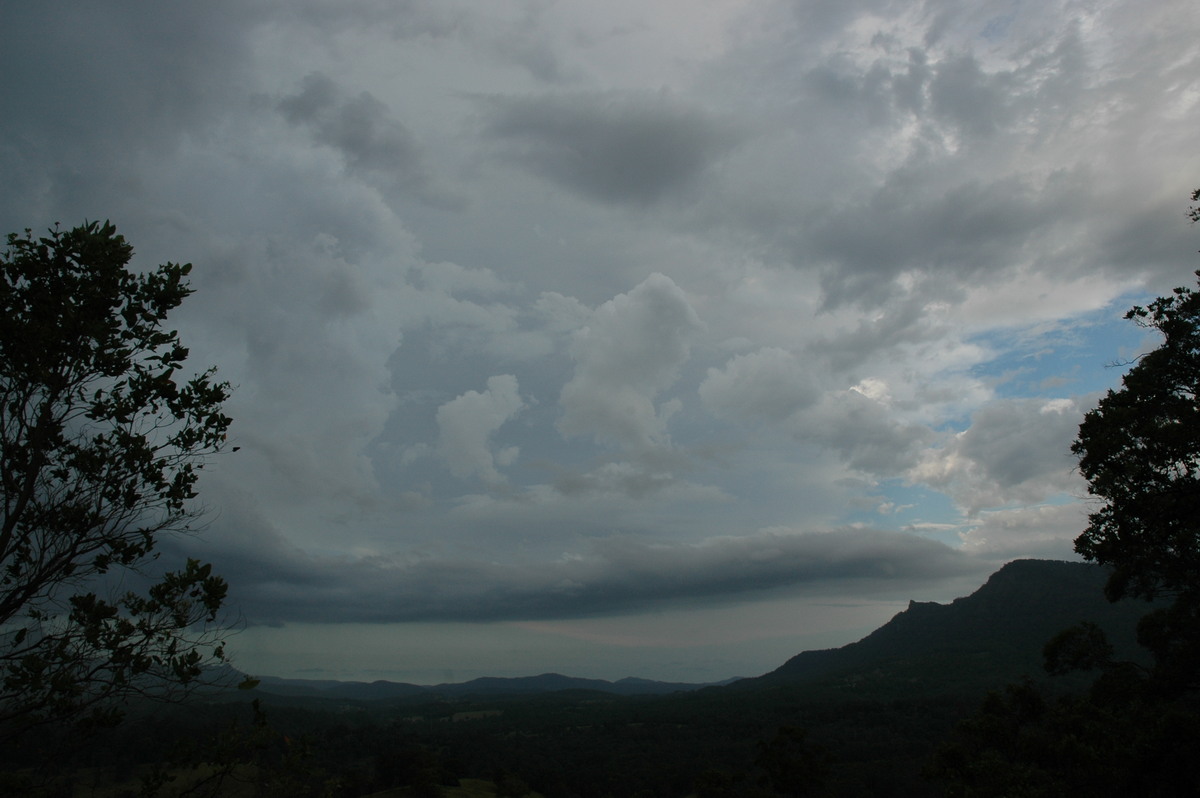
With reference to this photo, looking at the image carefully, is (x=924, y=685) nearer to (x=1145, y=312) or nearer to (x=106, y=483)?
(x=1145, y=312)

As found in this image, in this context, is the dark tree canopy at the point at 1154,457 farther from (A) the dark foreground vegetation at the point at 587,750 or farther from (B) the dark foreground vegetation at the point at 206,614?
(A) the dark foreground vegetation at the point at 587,750

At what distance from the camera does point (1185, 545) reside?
56.9ft

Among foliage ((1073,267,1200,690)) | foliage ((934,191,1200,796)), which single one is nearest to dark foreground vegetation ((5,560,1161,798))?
foliage ((934,191,1200,796))

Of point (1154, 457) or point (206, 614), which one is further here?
point (1154, 457)

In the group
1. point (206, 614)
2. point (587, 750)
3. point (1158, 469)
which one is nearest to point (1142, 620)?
point (1158, 469)

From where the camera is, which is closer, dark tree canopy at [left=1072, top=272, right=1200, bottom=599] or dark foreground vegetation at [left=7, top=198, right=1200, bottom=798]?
dark foreground vegetation at [left=7, top=198, right=1200, bottom=798]

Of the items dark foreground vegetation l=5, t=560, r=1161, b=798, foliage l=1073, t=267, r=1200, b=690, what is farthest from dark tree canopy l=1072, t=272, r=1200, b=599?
dark foreground vegetation l=5, t=560, r=1161, b=798

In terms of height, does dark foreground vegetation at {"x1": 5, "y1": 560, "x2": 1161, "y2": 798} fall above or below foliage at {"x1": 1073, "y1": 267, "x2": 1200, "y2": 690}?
below

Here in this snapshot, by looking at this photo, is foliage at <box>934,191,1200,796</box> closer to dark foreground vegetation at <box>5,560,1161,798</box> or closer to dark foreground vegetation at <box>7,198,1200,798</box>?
dark foreground vegetation at <box>7,198,1200,798</box>

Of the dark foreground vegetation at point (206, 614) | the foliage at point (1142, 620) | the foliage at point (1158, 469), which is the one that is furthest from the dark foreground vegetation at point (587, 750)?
the foliage at point (1158, 469)

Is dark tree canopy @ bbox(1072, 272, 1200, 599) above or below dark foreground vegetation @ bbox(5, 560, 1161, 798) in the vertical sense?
above

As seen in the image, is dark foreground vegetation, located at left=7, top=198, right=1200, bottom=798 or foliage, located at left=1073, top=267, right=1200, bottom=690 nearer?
dark foreground vegetation, located at left=7, top=198, right=1200, bottom=798

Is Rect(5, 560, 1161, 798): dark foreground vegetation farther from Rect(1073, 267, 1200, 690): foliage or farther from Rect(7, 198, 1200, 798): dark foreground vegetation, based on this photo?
Rect(1073, 267, 1200, 690): foliage

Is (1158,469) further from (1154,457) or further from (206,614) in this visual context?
(206,614)
